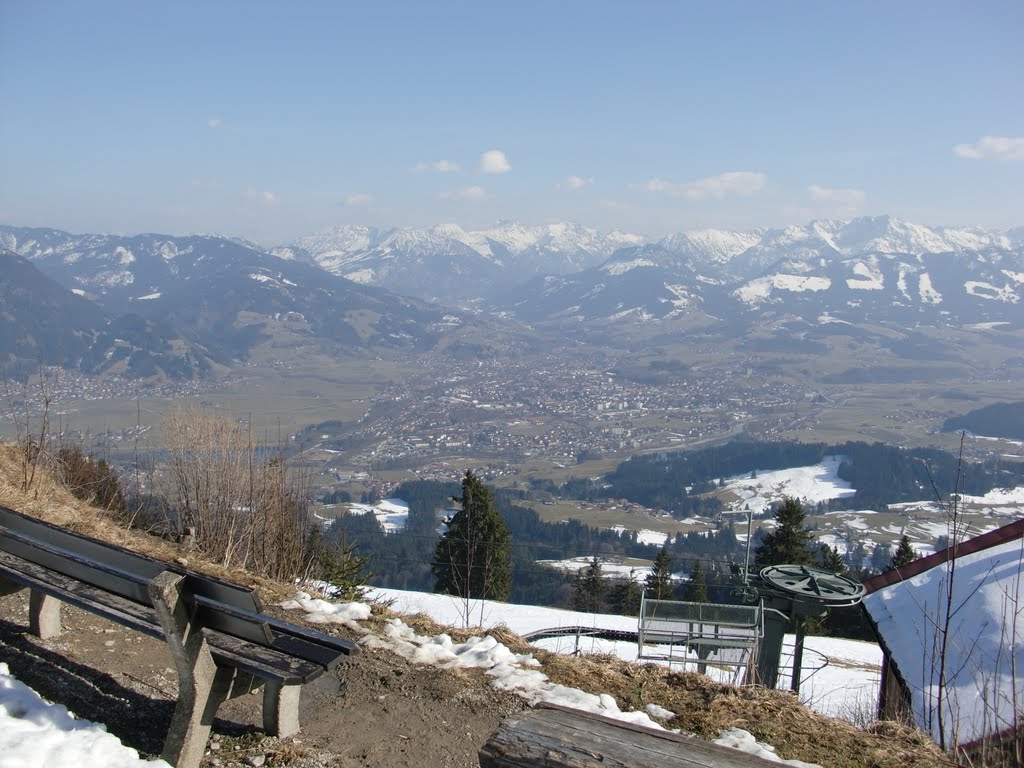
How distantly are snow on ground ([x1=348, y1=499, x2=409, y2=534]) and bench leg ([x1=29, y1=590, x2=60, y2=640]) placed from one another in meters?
59.4

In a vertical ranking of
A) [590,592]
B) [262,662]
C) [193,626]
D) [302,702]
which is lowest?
[590,592]

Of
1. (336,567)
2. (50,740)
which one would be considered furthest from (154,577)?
(336,567)

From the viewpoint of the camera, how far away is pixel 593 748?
2.25 meters

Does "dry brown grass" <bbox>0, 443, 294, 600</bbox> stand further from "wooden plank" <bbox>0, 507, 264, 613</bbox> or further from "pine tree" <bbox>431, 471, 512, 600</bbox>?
"pine tree" <bbox>431, 471, 512, 600</bbox>

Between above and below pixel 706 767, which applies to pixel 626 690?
below

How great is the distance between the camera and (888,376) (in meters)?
173

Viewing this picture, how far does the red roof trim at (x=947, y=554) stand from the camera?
29.0 feet

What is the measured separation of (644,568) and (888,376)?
140 meters

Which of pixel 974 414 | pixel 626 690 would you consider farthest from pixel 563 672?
pixel 974 414

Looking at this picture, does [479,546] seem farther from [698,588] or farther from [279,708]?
[279,708]

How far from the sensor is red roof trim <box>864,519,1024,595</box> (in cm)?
884

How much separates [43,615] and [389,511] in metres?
68.6

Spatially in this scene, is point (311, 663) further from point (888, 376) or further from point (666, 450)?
point (888, 376)

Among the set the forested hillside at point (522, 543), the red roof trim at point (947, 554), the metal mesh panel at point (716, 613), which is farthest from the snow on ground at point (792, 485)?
the metal mesh panel at point (716, 613)
